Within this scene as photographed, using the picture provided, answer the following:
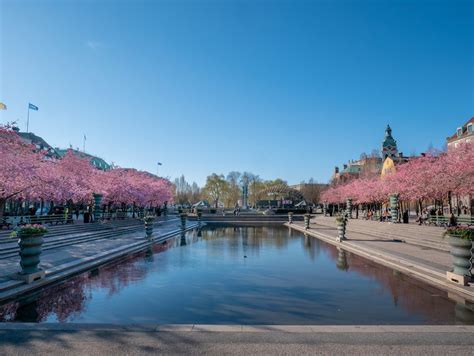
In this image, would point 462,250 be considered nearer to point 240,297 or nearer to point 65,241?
point 240,297

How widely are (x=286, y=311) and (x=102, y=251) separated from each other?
11708mm

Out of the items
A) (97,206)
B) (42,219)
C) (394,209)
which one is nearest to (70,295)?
(42,219)

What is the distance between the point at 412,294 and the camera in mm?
9297

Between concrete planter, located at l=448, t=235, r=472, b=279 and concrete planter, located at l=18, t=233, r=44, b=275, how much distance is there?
12.2m

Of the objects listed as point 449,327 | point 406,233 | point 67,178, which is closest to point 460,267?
point 449,327

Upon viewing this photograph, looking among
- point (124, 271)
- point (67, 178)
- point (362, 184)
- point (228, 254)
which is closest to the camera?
point (124, 271)

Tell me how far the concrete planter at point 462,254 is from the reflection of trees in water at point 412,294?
924 mm

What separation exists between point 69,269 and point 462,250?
13102 millimetres

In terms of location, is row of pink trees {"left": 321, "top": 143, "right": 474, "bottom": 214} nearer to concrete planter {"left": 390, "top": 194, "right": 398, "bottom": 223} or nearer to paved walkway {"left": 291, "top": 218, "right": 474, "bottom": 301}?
concrete planter {"left": 390, "top": 194, "right": 398, "bottom": 223}

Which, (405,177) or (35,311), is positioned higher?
(405,177)

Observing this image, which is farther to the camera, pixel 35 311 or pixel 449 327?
pixel 35 311

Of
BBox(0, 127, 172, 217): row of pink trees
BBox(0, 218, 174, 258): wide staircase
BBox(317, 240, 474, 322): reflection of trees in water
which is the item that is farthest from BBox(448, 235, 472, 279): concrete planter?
BBox(0, 127, 172, 217): row of pink trees

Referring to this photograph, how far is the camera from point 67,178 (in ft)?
105

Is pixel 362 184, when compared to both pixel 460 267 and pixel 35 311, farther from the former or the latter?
pixel 35 311
